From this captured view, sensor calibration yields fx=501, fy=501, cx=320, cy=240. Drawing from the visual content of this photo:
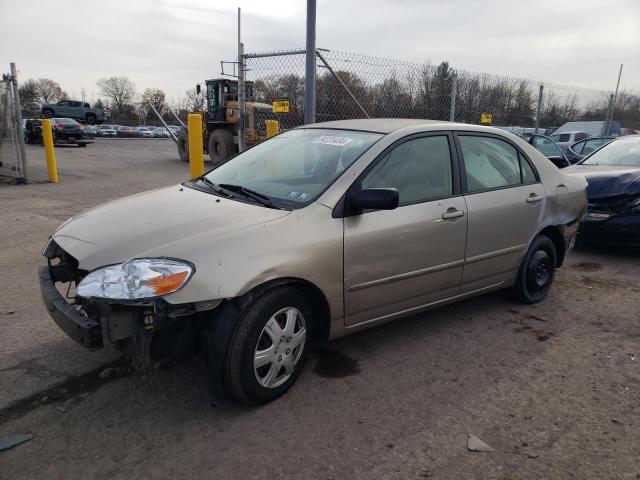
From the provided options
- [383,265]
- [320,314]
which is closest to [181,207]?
[320,314]

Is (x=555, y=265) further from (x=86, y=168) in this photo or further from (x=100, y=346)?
(x=86, y=168)

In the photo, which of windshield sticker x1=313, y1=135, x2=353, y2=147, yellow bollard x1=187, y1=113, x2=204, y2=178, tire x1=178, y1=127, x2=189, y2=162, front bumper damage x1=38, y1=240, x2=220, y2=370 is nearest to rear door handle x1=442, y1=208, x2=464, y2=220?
windshield sticker x1=313, y1=135, x2=353, y2=147

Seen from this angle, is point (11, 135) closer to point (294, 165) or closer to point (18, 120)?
point (18, 120)

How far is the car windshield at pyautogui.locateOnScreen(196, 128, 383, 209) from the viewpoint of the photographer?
125 inches

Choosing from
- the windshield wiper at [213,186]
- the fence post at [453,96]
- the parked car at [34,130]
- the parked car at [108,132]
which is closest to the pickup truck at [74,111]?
the parked car at [108,132]

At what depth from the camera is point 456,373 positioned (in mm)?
3184

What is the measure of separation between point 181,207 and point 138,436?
1329 millimetres

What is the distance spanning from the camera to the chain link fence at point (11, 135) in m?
11.0

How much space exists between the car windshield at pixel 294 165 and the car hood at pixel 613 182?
138 inches

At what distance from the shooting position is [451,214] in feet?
11.5

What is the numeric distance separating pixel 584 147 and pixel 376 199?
1012 centimetres

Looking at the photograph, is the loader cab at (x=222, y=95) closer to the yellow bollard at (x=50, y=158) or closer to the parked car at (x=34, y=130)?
the yellow bollard at (x=50, y=158)

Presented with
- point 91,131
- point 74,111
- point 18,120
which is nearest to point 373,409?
point 18,120

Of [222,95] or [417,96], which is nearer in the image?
[417,96]
